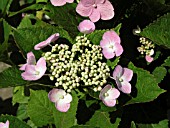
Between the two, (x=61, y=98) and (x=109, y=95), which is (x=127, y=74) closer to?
(x=109, y=95)

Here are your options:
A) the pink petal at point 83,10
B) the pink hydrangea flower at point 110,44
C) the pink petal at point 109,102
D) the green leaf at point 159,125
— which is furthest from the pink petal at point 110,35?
the green leaf at point 159,125

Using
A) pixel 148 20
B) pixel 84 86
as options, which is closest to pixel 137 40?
pixel 148 20

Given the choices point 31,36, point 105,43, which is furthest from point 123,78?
point 31,36

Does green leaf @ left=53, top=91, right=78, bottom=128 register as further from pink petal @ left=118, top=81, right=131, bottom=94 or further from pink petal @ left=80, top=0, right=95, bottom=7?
pink petal @ left=80, top=0, right=95, bottom=7

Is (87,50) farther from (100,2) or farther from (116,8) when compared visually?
(116,8)

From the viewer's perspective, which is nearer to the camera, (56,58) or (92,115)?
(56,58)

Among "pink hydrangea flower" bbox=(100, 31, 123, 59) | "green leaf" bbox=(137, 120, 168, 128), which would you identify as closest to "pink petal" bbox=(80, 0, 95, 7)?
"pink hydrangea flower" bbox=(100, 31, 123, 59)

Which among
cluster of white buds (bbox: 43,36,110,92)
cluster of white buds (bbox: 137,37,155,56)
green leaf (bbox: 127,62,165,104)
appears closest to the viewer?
cluster of white buds (bbox: 43,36,110,92)

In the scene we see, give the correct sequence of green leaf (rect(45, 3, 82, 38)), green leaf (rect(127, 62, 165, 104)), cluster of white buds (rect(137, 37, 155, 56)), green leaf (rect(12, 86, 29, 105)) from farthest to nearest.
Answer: green leaf (rect(12, 86, 29, 105)), cluster of white buds (rect(137, 37, 155, 56)), green leaf (rect(45, 3, 82, 38)), green leaf (rect(127, 62, 165, 104))
